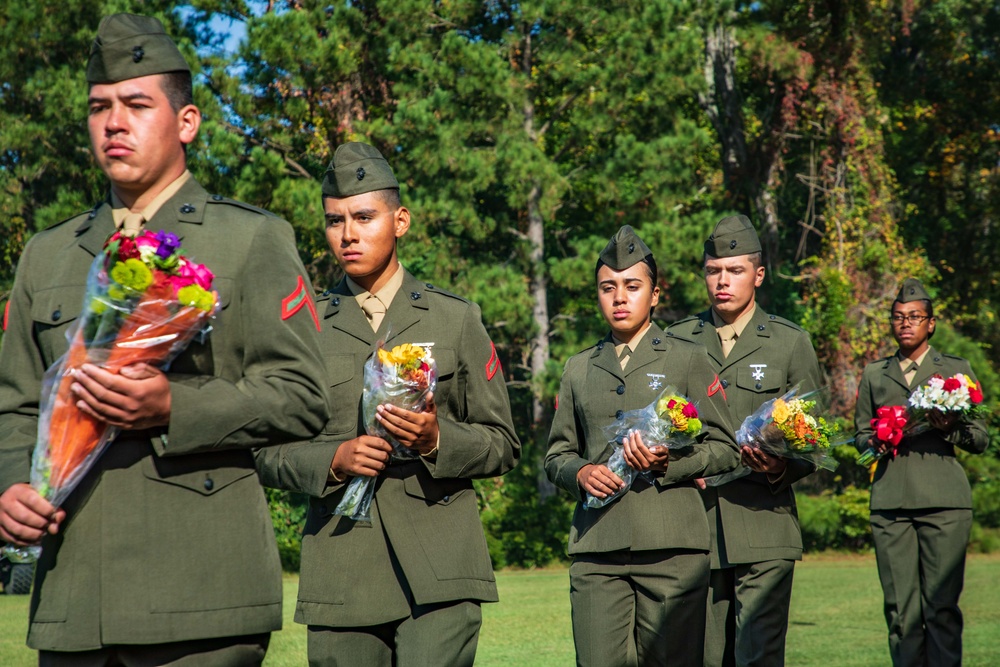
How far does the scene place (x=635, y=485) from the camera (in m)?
6.59

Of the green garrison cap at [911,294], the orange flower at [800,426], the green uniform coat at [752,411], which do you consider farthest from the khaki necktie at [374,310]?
the green garrison cap at [911,294]

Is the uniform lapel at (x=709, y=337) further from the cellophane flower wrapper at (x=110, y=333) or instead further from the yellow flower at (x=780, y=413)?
the cellophane flower wrapper at (x=110, y=333)

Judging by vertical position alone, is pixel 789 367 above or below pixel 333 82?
below

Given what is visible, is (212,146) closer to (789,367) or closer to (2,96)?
(2,96)

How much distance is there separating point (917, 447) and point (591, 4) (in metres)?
16.3

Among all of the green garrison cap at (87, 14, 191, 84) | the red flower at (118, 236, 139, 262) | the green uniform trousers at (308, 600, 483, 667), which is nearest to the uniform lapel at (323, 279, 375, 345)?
the green uniform trousers at (308, 600, 483, 667)

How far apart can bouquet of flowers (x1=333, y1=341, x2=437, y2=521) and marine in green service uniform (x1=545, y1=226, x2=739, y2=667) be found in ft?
5.94

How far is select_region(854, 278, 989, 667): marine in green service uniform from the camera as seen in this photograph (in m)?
9.40

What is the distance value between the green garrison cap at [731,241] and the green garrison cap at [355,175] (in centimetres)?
330

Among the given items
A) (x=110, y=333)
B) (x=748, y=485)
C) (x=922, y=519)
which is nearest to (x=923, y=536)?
(x=922, y=519)

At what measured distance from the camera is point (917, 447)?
984 centimetres

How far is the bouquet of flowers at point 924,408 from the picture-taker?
9.34m

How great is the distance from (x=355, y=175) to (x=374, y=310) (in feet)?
1.93

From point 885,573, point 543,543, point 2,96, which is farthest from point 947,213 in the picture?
point 885,573
